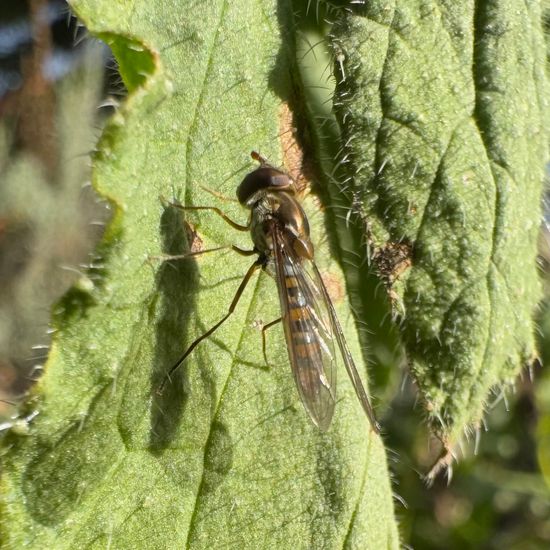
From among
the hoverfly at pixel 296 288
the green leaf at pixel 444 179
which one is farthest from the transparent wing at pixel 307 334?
the green leaf at pixel 444 179

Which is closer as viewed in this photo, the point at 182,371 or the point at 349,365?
the point at 182,371

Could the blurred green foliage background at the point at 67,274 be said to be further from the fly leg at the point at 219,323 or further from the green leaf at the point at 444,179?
the fly leg at the point at 219,323

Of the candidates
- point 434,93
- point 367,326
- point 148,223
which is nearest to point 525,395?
point 367,326

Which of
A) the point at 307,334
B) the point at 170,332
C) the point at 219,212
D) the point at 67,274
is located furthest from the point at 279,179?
the point at 67,274

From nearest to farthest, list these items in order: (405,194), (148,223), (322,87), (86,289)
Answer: (86,289), (148,223), (405,194), (322,87)

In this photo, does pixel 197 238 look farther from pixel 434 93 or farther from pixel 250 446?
pixel 434 93

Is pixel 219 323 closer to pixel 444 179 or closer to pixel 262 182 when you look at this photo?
pixel 262 182
